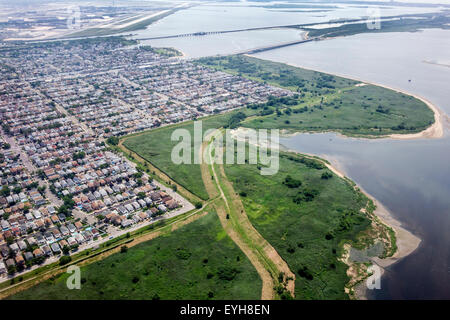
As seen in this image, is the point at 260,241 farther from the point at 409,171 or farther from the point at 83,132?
the point at 83,132

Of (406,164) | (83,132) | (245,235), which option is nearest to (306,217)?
(245,235)

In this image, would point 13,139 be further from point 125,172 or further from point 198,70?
point 198,70

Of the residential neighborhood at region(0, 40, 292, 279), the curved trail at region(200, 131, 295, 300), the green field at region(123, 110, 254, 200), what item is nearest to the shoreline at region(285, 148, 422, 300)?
the curved trail at region(200, 131, 295, 300)

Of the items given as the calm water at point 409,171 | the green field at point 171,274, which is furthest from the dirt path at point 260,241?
the calm water at point 409,171

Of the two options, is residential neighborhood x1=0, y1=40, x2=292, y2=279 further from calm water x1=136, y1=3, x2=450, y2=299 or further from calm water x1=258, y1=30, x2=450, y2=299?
calm water x1=136, y1=3, x2=450, y2=299

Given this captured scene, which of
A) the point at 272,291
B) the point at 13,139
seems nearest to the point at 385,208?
the point at 272,291

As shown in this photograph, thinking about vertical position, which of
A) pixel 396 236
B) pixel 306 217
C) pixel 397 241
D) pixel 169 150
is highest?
pixel 169 150
